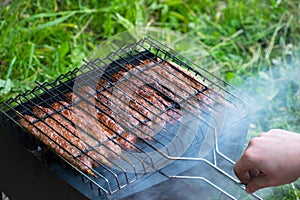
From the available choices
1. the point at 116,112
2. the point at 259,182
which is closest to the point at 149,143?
the point at 116,112

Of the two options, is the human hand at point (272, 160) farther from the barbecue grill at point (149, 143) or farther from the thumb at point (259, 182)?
the barbecue grill at point (149, 143)

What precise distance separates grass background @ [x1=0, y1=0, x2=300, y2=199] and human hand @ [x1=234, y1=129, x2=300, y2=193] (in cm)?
154

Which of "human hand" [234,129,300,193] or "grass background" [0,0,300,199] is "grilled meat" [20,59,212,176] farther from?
"grass background" [0,0,300,199]

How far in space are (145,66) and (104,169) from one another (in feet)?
2.34

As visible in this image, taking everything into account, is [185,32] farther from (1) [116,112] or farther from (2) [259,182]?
(2) [259,182]

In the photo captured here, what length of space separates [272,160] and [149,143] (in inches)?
23.9

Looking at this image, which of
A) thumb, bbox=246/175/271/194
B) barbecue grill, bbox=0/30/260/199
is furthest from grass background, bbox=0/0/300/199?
thumb, bbox=246/175/271/194

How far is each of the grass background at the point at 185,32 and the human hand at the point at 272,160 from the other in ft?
5.06

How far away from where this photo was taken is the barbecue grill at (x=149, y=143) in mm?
2369

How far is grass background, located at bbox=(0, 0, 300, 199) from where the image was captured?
4.24 metres

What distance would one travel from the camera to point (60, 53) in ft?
14.4

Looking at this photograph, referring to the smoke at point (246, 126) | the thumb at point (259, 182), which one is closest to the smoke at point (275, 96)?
the smoke at point (246, 126)

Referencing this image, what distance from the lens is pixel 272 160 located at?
212 cm

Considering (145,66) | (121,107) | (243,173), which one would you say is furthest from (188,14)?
(243,173)
